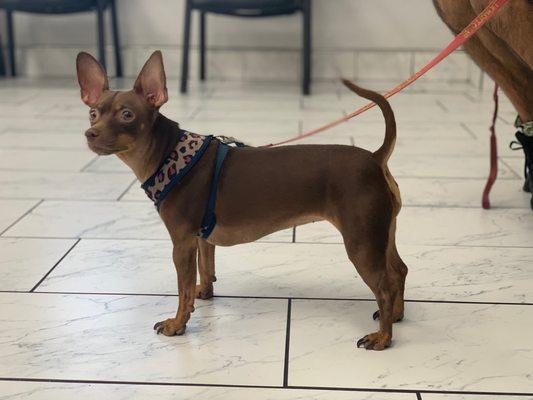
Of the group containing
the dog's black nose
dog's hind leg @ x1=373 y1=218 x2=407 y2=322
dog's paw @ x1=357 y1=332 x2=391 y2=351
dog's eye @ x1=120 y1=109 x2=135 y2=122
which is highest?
dog's eye @ x1=120 y1=109 x2=135 y2=122

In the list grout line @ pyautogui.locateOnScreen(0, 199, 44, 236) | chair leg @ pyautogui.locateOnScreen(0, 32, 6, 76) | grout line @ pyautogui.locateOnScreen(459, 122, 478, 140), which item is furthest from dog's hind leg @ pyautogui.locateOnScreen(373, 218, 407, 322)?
chair leg @ pyautogui.locateOnScreen(0, 32, 6, 76)

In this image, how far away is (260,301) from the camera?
1.47 meters

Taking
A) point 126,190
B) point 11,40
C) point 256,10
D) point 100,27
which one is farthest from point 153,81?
point 11,40

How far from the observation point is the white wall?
4.41m

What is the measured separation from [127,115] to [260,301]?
48cm

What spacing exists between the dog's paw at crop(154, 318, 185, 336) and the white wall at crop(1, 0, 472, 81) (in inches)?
132

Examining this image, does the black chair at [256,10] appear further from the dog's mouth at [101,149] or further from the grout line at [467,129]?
the dog's mouth at [101,149]

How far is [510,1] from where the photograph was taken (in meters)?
1.59

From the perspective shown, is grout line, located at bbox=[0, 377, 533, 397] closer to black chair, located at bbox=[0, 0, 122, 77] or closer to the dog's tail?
the dog's tail

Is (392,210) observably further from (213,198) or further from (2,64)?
(2,64)

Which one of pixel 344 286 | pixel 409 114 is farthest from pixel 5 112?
pixel 344 286

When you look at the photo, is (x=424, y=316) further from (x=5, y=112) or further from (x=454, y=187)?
(x=5, y=112)

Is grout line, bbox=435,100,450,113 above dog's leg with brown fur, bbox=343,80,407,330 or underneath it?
underneath

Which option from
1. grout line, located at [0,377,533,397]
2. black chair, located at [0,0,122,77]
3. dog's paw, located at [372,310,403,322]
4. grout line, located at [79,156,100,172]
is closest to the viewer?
grout line, located at [0,377,533,397]
